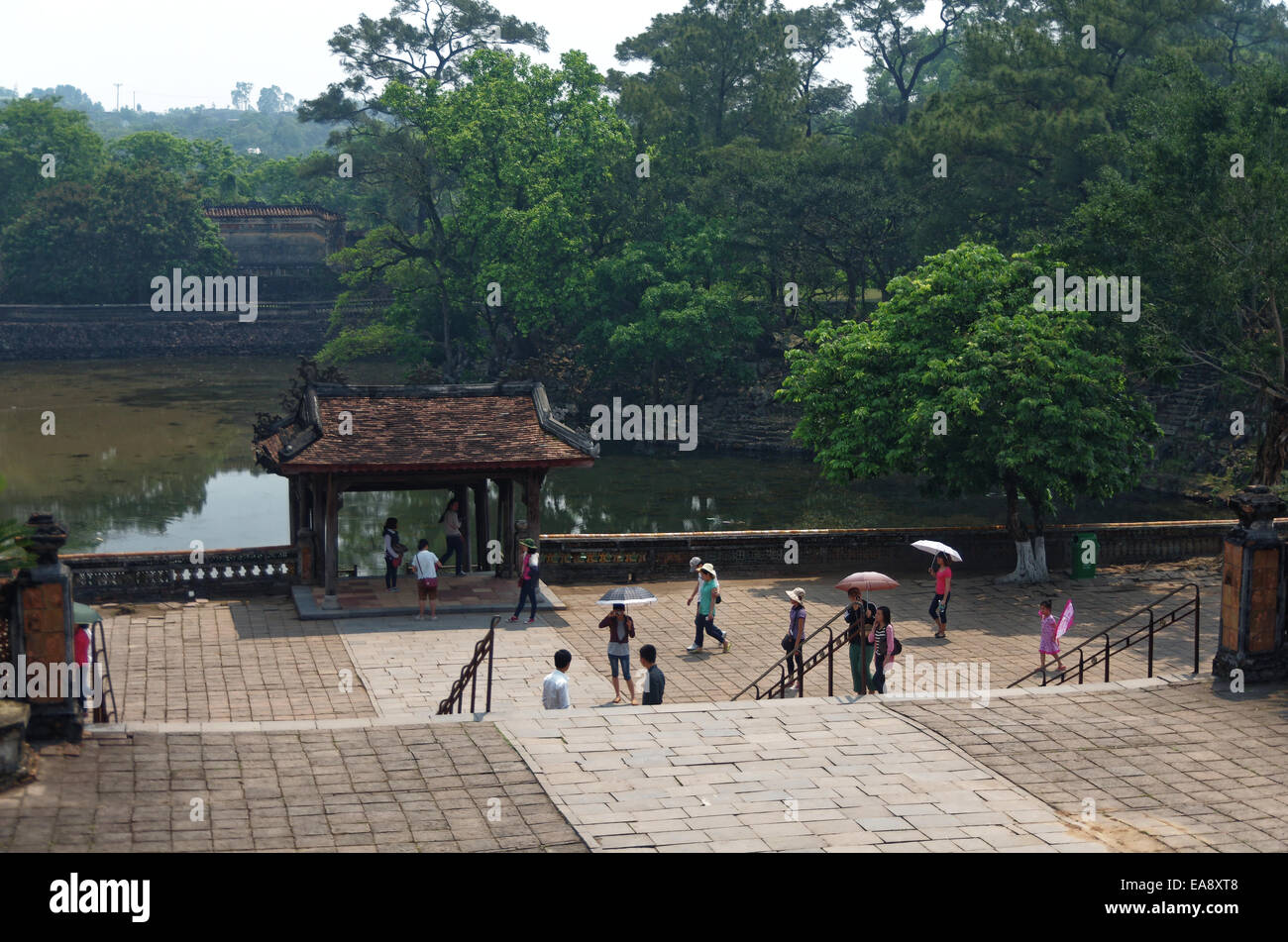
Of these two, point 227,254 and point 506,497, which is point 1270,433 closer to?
point 506,497

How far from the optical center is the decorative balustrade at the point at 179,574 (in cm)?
2648

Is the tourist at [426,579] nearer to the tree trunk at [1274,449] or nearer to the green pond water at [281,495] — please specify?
the green pond water at [281,495]

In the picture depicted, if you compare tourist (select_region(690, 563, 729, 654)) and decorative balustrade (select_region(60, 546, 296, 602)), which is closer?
tourist (select_region(690, 563, 729, 654))

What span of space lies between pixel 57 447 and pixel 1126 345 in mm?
40898

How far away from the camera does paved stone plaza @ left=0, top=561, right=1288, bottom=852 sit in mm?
14336

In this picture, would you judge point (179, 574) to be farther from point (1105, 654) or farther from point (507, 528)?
point (1105, 654)

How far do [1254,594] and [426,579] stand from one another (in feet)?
Result: 42.3

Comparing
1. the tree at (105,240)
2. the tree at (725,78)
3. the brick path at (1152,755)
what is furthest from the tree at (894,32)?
the brick path at (1152,755)

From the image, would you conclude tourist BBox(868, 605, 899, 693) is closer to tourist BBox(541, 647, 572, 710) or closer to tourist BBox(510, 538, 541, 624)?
tourist BBox(541, 647, 572, 710)

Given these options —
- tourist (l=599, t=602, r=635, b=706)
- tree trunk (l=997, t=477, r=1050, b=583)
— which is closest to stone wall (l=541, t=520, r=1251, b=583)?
tree trunk (l=997, t=477, r=1050, b=583)

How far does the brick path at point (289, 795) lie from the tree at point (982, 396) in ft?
50.5

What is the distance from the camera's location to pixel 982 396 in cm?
2981

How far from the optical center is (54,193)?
83.8 meters

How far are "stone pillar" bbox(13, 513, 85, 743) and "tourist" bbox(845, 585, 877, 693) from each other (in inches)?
394
